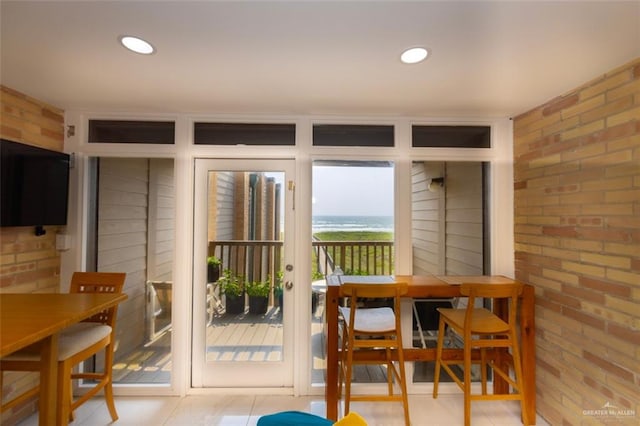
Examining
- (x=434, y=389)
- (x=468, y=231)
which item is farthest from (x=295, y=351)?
(x=468, y=231)

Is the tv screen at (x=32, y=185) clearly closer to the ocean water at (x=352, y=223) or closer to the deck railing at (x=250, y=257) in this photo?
the deck railing at (x=250, y=257)

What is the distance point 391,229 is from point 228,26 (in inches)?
75.7

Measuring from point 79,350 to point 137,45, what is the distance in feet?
5.89

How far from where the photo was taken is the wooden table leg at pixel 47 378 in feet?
4.69

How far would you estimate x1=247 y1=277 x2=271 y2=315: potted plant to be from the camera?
101 inches

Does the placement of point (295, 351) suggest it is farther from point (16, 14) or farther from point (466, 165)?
point (16, 14)

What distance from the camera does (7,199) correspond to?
1.91 m

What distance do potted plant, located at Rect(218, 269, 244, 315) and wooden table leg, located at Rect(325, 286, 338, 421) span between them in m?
0.89

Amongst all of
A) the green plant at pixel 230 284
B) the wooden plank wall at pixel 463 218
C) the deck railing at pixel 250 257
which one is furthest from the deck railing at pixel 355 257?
the green plant at pixel 230 284

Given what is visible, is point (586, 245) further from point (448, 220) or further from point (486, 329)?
point (448, 220)

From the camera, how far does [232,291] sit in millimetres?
2582

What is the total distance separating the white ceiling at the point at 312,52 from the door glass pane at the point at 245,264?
0.73 meters

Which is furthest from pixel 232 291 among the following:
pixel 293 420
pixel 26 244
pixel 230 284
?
pixel 293 420

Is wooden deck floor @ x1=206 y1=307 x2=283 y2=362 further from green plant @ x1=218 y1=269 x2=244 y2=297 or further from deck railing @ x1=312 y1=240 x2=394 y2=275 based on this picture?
deck railing @ x1=312 y1=240 x2=394 y2=275
